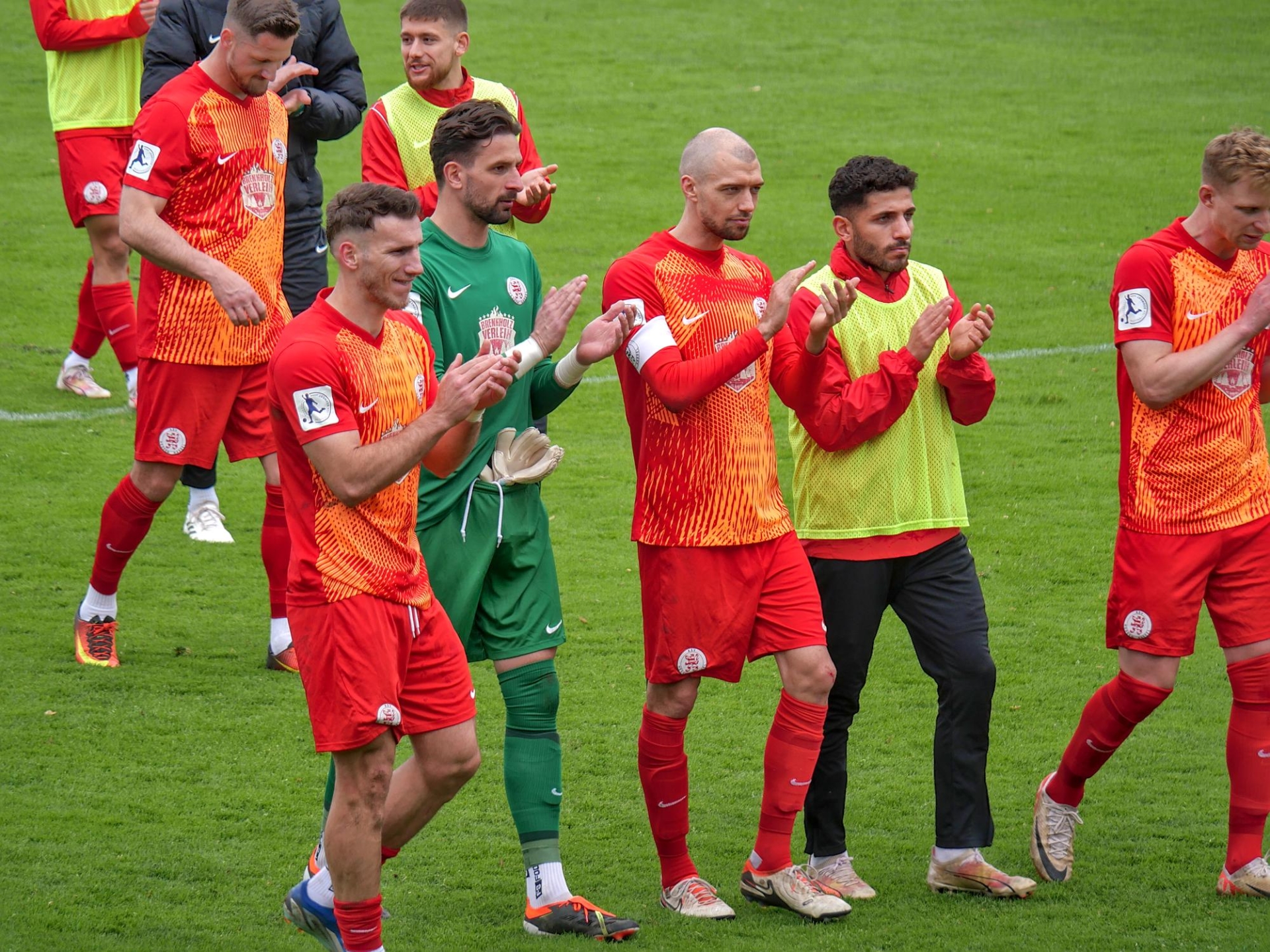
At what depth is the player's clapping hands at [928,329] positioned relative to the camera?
5188 millimetres

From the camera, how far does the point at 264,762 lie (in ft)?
20.4

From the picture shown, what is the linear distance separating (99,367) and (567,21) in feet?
33.9

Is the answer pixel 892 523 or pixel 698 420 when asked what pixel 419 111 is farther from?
pixel 892 523

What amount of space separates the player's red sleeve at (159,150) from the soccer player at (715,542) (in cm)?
205

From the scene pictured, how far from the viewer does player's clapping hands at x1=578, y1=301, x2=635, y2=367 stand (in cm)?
495

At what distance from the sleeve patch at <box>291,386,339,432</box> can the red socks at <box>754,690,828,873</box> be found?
173cm

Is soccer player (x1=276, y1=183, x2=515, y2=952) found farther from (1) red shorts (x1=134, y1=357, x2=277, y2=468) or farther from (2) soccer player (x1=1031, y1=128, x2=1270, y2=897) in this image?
(1) red shorts (x1=134, y1=357, x2=277, y2=468)

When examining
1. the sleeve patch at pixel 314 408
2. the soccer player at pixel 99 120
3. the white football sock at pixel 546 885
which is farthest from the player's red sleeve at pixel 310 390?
the soccer player at pixel 99 120

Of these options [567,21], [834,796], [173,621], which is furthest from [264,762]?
[567,21]

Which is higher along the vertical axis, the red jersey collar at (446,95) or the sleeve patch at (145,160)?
the red jersey collar at (446,95)

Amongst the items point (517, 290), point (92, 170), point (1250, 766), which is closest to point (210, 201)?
point (517, 290)

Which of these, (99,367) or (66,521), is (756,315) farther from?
(99,367)

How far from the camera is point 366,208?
14.5 feet

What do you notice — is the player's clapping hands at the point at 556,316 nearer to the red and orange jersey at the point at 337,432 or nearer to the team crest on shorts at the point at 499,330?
the team crest on shorts at the point at 499,330
